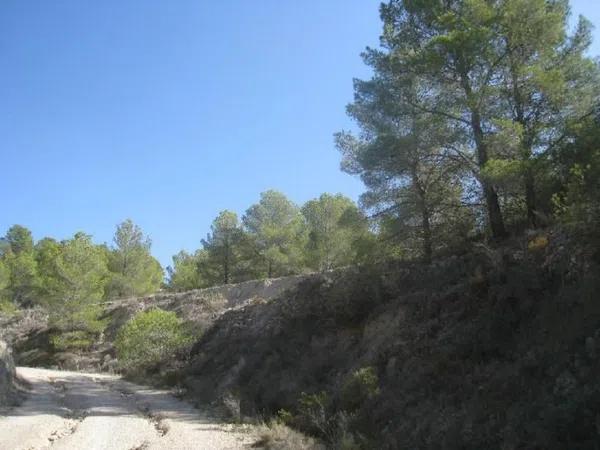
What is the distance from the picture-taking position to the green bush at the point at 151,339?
28609mm

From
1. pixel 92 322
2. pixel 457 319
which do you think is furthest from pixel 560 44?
pixel 92 322

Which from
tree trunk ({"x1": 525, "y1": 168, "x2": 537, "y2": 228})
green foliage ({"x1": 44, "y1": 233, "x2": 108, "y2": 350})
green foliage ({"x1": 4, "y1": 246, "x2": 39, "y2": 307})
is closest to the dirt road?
tree trunk ({"x1": 525, "y1": 168, "x2": 537, "y2": 228})

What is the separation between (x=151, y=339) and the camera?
94.2 ft

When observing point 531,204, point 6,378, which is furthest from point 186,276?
point 531,204

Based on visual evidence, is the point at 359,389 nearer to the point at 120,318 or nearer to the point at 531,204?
the point at 531,204

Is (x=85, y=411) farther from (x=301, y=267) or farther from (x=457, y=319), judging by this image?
(x=301, y=267)

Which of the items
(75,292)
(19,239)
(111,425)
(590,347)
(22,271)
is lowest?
(111,425)

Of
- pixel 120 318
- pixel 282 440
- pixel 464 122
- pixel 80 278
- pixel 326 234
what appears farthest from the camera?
pixel 120 318

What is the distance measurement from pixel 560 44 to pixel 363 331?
1173 centimetres

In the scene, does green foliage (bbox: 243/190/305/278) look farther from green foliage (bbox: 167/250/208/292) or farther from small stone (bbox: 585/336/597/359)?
small stone (bbox: 585/336/597/359)

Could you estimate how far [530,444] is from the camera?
21.3 ft

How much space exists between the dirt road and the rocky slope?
5.06 ft

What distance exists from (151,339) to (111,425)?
15219 millimetres

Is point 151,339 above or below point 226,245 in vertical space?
below
